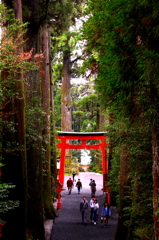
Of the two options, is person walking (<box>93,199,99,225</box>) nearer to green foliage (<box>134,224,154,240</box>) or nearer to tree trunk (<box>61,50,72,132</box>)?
green foliage (<box>134,224,154,240</box>)

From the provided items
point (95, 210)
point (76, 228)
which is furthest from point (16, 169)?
point (95, 210)

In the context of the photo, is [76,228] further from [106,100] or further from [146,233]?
[106,100]

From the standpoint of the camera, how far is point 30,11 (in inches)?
319

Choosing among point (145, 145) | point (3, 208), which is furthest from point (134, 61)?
point (3, 208)

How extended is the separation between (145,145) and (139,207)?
4.67 ft

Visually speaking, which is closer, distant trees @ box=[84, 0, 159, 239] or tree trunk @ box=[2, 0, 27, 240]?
distant trees @ box=[84, 0, 159, 239]

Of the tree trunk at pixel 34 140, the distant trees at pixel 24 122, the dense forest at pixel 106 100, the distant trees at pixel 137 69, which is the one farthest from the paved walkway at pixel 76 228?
the distant trees at pixel 137 69

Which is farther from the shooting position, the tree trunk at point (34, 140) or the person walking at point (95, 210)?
the person walking at point (95, 210)

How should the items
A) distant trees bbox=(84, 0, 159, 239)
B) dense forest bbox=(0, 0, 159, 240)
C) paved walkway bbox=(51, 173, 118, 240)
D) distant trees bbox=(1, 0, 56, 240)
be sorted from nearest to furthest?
1. distant trees bbox=(84, 0, 159, 239)
2. dense forest bbox=(0, 0, 159, 240)
3. distant trees bbox=(1, 0, 56, 240)
4. paved walkway bbox=(51, 173, 118, 240)

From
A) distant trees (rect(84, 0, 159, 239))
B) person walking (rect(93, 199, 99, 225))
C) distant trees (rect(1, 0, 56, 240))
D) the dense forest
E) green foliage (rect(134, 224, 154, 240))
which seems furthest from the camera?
person walking (rect(93, 199, 99, 225))

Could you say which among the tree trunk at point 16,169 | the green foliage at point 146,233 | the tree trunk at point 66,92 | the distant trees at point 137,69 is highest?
the tree trunk at point 66,92

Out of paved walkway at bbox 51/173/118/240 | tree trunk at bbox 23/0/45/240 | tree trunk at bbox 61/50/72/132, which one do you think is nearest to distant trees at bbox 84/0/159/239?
tree trunk at bbox 23/0/45/240

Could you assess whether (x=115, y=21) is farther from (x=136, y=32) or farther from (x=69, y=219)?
(x=69, y=219)

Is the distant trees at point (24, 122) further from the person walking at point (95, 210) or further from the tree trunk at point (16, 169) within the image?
the person walking at point (95, 210)
